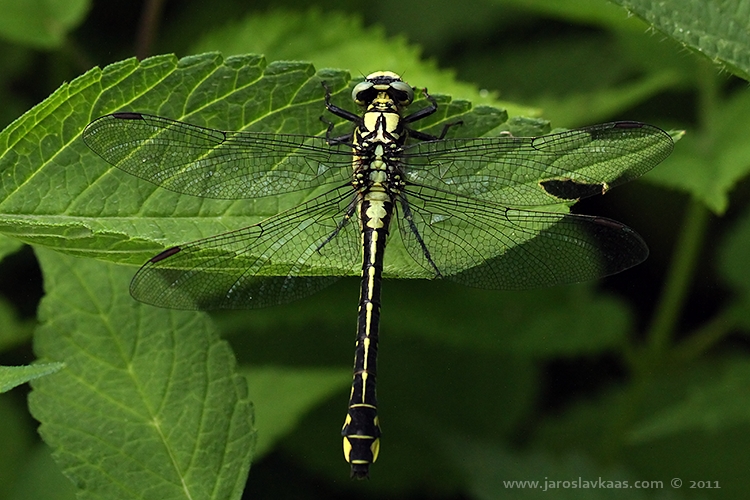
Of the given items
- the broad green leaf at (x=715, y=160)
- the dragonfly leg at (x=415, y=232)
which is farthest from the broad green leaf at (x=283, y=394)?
the broad green leaf at (x=715, y=160)

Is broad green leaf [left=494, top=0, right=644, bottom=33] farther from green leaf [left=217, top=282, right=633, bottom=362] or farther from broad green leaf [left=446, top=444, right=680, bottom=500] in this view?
broad green leaf [left=446, top=444, right=680, bottom=500]

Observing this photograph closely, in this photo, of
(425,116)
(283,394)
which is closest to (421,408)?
(283,394)

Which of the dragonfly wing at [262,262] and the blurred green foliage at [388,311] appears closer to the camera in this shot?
the blurred green foliage at [388,311]

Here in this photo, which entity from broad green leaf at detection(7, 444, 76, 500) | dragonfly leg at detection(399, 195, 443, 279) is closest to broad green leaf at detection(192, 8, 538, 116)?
dragonfly leg at detection(399, 195, 443, 279)

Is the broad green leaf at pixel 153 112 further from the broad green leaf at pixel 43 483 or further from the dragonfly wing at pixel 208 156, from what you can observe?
the broad green leaf at pixel 43 483

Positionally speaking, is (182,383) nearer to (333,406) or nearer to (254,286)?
(254,286)

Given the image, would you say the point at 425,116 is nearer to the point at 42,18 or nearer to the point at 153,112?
the point at 153,112

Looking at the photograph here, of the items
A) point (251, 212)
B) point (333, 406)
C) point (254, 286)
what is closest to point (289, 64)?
point (251, 212)
